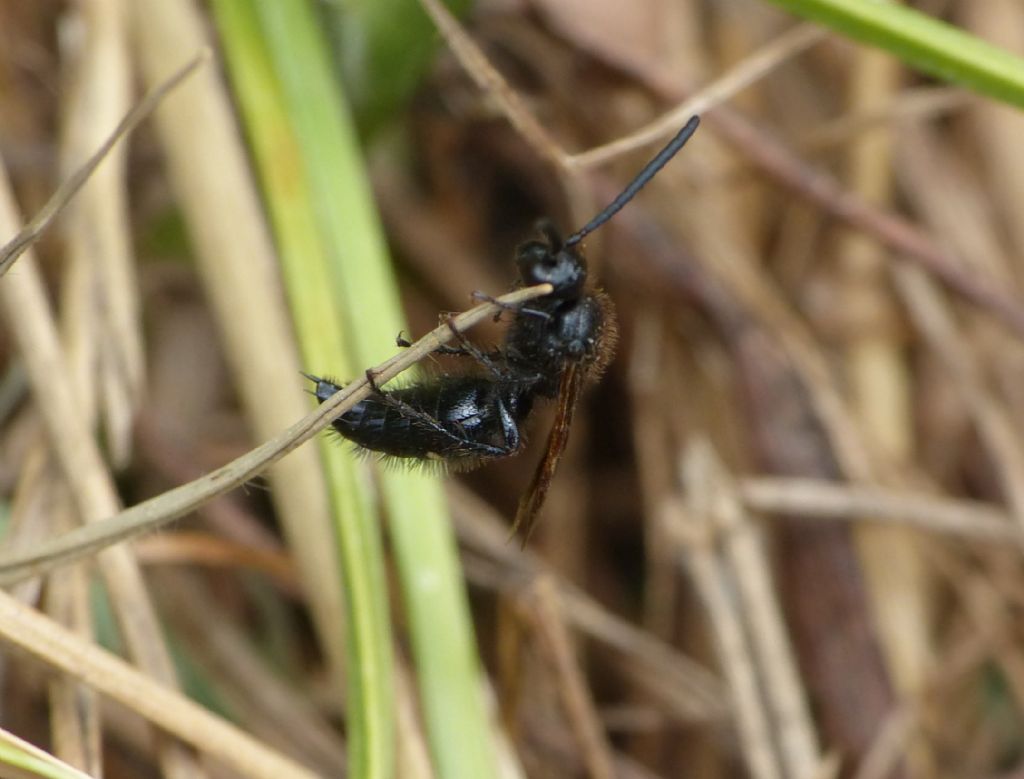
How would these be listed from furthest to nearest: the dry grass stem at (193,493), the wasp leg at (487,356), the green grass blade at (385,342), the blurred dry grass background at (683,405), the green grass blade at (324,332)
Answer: the blurred dry grass background at (683,405)
the wasp leg at (487,356)
the green grass blade at (385,342)
the green grass blade at (324,332)
the dry grass stem at (193,493)

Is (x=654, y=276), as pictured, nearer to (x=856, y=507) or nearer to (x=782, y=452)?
(x=782, y=452)

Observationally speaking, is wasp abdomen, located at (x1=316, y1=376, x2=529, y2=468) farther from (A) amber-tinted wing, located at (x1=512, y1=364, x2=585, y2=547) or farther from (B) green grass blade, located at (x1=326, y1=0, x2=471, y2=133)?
(B) green grass blade, located at (x1=326, y1=0, x2=471, y2=133)

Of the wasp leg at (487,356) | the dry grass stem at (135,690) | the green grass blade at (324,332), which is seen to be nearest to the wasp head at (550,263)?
the wasp leg at (487,356)

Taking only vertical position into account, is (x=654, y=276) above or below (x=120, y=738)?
above

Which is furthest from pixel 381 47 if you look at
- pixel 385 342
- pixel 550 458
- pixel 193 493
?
pixel 193 493

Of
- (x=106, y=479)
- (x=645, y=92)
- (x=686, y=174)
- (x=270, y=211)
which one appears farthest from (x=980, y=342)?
(x=106, y=479)

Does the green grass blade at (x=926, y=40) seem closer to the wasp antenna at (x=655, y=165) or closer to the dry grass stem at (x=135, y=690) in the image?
Result: the wasp antenna at (x=655, y=165)
